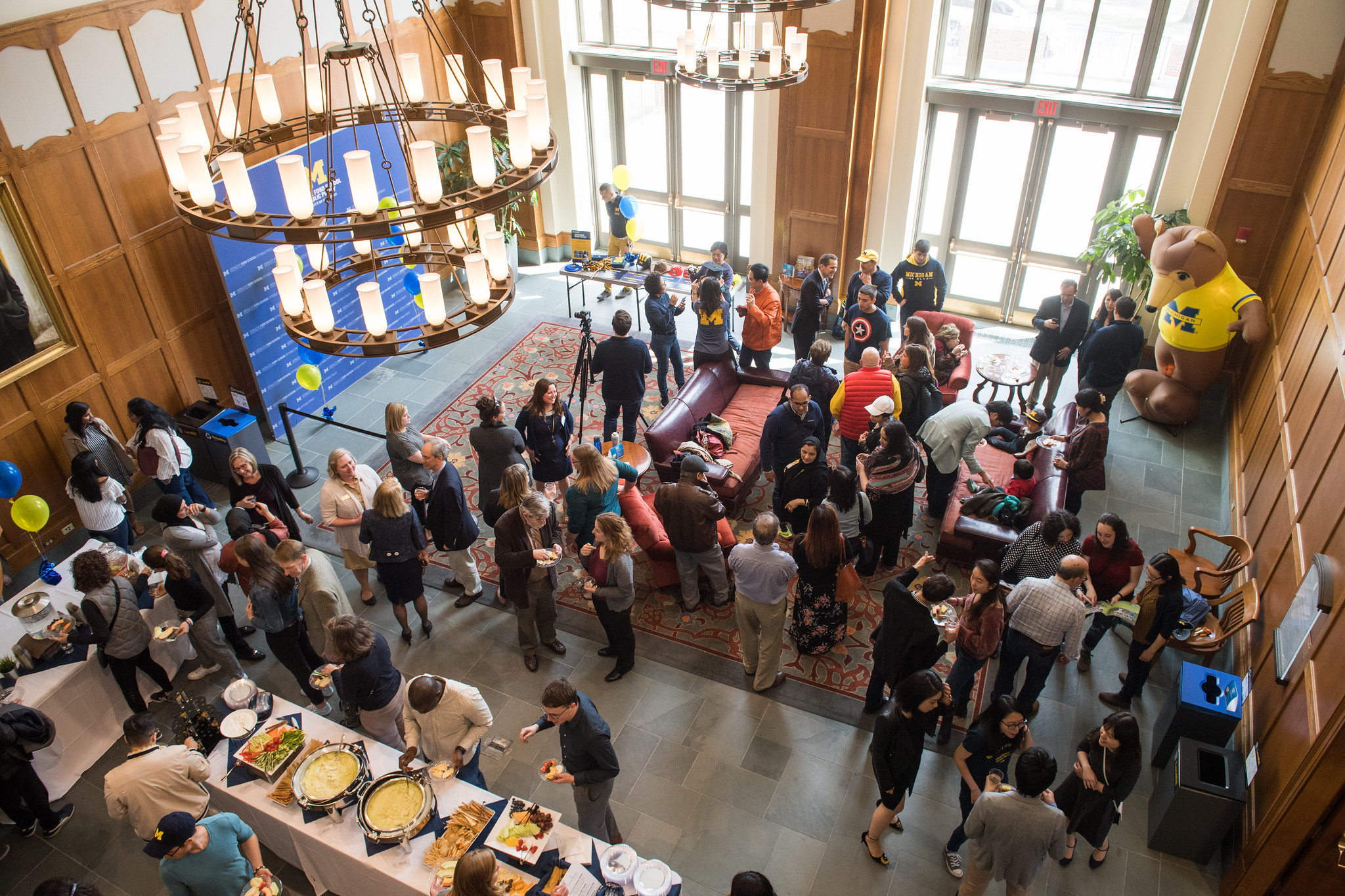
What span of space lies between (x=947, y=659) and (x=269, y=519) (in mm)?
4974

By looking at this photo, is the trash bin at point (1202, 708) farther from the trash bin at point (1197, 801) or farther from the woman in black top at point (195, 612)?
the woman in black top at point (195, 612)

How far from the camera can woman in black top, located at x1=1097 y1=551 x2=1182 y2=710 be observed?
5.09 metres

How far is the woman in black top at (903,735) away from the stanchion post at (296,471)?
589 centimetres

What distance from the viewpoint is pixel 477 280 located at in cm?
369

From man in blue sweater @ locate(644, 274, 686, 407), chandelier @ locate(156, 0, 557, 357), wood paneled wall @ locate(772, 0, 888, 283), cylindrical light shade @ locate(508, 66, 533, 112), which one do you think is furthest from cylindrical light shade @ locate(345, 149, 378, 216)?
wood paneled wall @ locate(772, 0, 888, 283)

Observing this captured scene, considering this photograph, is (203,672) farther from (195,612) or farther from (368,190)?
(368,190)

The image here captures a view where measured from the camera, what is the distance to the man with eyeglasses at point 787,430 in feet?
21.9

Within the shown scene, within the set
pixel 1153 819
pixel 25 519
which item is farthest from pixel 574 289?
pixel 1153 819

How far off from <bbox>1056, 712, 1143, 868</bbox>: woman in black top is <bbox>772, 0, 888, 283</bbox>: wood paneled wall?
698 centimetres

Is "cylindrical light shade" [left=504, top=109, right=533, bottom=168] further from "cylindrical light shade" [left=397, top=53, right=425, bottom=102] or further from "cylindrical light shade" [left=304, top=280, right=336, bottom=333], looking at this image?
"cylindrical light shade" [left=304, top=280, right=336, bottom=333]

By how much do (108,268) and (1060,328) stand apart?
334 inches

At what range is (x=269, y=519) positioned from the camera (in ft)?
20.2

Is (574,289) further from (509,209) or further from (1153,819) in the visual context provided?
(1153,819)

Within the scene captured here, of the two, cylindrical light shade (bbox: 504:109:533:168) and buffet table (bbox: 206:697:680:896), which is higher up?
cylindrical light shade (bbox: 504:109:533:168)
